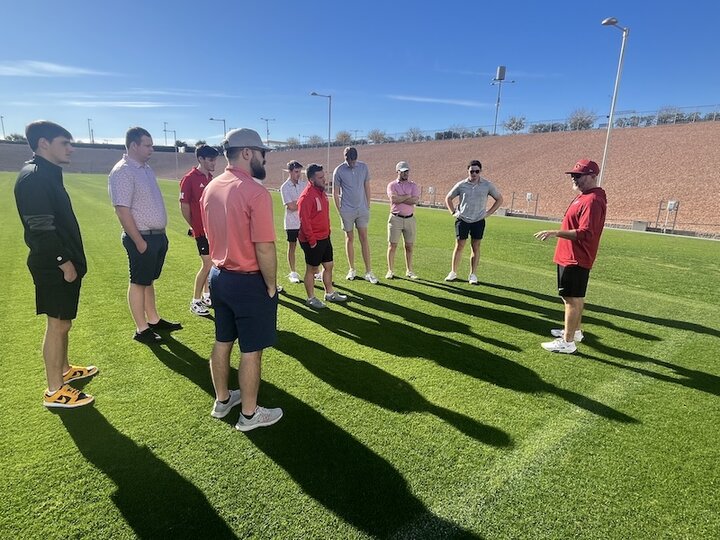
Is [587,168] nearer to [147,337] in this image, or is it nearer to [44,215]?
[44,215]

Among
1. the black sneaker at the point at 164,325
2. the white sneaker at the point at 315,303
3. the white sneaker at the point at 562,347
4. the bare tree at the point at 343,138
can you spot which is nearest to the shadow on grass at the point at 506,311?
the white sneaker at the point at 562,347

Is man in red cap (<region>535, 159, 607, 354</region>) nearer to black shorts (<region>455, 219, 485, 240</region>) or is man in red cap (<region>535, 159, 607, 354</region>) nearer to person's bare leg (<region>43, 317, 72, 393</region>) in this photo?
black shorts (<region>455, 219, 485, 240</region>)

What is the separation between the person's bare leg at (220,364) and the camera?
3.04 meters

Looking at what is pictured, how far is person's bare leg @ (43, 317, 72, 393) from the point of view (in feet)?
10.4

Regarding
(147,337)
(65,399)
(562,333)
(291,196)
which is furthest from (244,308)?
(291,196)

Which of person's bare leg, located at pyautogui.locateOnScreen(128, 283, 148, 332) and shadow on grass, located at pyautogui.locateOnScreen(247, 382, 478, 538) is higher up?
person's bare leg, located at pyautogui.locateOnScreen(128, 283, 148, 332)

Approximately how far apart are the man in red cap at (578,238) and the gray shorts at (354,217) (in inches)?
132

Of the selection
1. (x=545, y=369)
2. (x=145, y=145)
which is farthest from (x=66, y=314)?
(x=545, y=369)

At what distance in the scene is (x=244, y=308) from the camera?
2.80 metres

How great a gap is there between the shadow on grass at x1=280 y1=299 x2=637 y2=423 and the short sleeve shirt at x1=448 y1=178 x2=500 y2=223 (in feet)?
9.36

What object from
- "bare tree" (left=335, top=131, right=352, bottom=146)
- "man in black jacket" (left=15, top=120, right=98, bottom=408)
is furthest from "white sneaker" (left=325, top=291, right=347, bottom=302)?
"bare tree" (left=335, top=131, right=352, bottom=146)

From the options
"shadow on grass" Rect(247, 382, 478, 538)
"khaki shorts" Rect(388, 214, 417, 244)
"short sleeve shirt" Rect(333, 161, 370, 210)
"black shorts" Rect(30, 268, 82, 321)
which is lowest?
"shadow on grass" Rect(247, 382, 478, 538)

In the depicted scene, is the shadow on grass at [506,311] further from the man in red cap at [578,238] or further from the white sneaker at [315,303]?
the white sneaker at [315,303]

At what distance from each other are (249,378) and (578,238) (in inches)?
136
